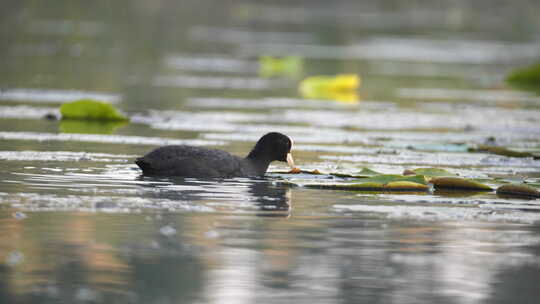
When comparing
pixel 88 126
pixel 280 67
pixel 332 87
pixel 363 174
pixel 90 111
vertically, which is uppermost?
pixel 280 67

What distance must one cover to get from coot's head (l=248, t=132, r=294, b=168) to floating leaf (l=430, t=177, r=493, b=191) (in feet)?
5.30

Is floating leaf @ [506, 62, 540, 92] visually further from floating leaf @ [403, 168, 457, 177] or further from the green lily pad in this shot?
the green lily pad

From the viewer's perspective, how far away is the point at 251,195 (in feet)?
38.3

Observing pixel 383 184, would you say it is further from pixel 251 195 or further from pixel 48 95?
pixel 48 95

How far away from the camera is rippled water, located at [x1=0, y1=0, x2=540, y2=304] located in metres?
8.09

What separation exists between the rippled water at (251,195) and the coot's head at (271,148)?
300 millimetres

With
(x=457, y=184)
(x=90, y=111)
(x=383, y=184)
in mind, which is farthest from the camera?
(x=90, y=111)

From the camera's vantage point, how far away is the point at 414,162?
14.8m

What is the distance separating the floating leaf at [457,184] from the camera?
40.4ft

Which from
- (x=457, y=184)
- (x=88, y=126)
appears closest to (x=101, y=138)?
(x=88, y=126)

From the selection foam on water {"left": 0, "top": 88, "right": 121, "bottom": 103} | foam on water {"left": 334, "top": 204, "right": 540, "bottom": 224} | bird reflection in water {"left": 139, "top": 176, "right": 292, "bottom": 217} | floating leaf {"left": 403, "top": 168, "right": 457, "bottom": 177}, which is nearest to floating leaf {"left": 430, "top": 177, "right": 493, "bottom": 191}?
floating leaf {"left": 403, "top": 168, "right": 457, "bottom": 177}

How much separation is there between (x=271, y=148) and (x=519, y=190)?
2572mm

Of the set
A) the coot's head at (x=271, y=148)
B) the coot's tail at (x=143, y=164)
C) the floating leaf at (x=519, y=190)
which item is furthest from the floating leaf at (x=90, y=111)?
the floating leaf at (x=519, y=190)

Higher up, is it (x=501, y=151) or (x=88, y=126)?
(x=88, y=126)
